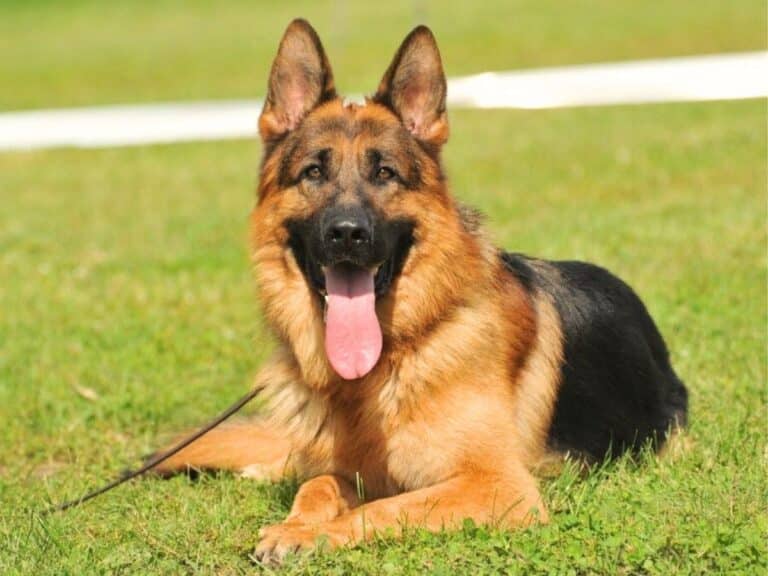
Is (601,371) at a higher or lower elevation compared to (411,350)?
lower

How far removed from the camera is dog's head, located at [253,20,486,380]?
5.15 metres

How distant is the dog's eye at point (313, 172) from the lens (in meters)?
5.30

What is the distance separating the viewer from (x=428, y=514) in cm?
475

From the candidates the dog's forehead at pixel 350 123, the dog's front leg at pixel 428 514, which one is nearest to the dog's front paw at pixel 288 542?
the dog's front leg at pixel 428 514

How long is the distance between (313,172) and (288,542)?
168 centimetres

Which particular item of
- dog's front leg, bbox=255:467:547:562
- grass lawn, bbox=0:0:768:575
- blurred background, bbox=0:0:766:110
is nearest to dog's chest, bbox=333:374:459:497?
dog's front leg, bbox=255:467:547:562

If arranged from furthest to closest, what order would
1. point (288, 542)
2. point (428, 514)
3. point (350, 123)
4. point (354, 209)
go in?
point (350, 123) < point (354, 209) < point (428, 514) < point (288, 542)

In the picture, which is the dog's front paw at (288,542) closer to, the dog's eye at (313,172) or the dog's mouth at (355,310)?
the dog's mouth at (355,310)

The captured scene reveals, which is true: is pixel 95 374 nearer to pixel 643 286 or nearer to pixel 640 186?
pixel 643 286

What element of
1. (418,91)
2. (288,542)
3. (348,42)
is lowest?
(288,542)

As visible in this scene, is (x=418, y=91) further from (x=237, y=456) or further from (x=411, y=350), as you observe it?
(x=237, y=456)

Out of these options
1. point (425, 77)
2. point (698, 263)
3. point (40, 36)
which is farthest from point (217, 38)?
point (425, 77)

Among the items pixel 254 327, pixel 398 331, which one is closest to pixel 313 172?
pixel 398 331

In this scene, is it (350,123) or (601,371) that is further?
(601,371)
